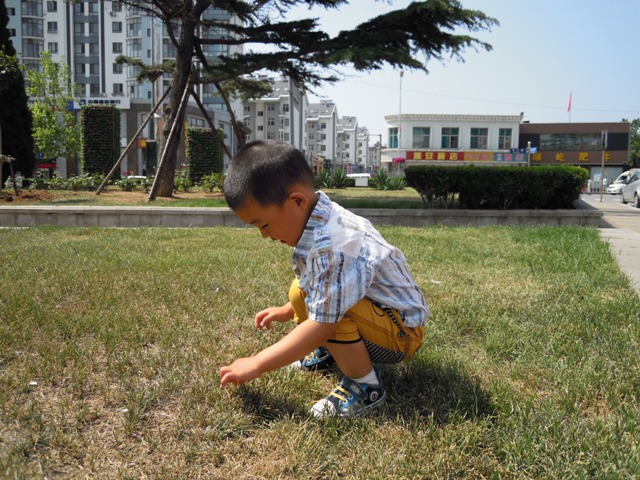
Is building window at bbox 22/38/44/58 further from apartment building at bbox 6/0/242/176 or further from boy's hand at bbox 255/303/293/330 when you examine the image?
boy's hand at bbox 255/303/293/330

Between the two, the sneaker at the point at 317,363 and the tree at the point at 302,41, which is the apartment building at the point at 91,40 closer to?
the tree at the point at 302,41

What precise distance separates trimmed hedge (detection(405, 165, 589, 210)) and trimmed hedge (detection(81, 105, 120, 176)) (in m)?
15.0

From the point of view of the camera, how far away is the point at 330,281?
168 centimetres

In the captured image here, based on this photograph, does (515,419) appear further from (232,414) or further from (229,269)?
(229,269)

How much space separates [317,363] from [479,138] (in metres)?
56.4

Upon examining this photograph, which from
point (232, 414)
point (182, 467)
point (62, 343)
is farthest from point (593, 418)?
point (62, 343)

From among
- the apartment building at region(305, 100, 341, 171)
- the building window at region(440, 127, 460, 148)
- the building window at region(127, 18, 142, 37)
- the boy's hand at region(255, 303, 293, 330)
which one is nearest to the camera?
the boy's hand at region(255, 303, 293, 330)

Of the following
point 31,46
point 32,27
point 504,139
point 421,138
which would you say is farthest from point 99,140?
point 32,27

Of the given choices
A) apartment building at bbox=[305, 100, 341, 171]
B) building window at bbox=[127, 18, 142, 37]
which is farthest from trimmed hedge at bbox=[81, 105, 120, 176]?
apartment building at bbox=[305, 100, 341, 171]

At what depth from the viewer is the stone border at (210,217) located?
9.04 meters

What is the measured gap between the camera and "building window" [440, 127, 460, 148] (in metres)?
54.8

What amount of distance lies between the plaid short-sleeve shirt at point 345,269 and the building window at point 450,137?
5539 centimetres

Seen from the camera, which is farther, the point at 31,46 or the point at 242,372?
the point at 31,46

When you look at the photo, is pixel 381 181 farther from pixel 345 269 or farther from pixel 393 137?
pixel 393 137
